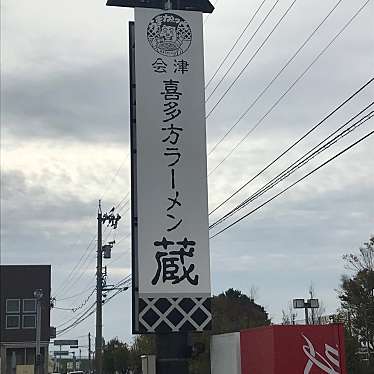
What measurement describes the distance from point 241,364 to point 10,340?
42409mm

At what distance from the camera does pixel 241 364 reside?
10695 millimetres

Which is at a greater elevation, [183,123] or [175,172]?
[183,123]

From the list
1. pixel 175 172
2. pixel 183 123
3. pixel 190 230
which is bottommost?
pixel 190 230

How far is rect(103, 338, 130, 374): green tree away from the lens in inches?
2219

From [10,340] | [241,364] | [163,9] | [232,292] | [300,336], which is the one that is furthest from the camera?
[232,292]

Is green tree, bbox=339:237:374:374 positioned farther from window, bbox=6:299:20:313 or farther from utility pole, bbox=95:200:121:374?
window, bbox=6:299:20:313

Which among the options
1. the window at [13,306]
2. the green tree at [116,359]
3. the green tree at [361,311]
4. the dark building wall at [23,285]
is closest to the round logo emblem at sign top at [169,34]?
the green tree at [361,311]

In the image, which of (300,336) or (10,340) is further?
(10,340)

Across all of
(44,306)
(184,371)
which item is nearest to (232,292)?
(44,306)

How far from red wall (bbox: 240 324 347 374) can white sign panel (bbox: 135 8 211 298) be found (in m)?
1.31

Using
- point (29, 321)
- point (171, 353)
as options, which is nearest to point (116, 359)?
point (29, 321)

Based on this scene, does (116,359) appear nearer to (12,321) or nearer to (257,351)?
(12,321)

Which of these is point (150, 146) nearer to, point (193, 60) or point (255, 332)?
point (193, 60)

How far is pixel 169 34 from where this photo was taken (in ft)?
37.2
